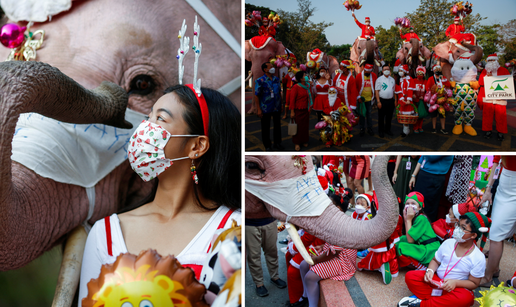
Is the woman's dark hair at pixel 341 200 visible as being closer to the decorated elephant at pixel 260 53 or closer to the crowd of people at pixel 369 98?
the crowd of people at pixel 369 98

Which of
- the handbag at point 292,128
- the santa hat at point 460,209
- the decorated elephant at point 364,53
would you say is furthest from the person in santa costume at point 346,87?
the santa hat at point 460,209

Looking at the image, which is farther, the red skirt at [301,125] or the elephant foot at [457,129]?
the elephant foot at [457,129]

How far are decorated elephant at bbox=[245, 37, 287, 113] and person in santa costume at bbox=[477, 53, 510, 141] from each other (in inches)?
64.9

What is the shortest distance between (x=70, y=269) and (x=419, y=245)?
2.03 metres

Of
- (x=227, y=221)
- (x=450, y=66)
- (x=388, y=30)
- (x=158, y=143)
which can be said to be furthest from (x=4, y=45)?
(x=450, y=66)

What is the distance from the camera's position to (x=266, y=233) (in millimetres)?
2414

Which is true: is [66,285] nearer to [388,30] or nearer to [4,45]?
[4,45]

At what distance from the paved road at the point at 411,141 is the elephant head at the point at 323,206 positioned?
3.46ft

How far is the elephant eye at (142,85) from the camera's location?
5.56 feet

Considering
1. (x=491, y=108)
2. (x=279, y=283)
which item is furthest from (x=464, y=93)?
(x=279, y=283)

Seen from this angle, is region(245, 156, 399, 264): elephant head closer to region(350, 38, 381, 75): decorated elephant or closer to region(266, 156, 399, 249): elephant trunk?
region(266, 156, 399, 249): elephant trunk

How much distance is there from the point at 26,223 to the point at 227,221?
721mm

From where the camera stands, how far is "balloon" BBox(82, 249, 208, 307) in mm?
1076

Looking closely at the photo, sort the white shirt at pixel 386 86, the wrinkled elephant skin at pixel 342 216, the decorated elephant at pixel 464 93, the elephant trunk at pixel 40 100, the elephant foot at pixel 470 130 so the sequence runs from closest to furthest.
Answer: the elephant trunk at pixel 40 100 → the wrinkled elephant skin at pixel 342 216 → the decorated elephant at pixel 464 93 → the elephant foot at pixel 470 130 → the white shirt at pixel 386 86
